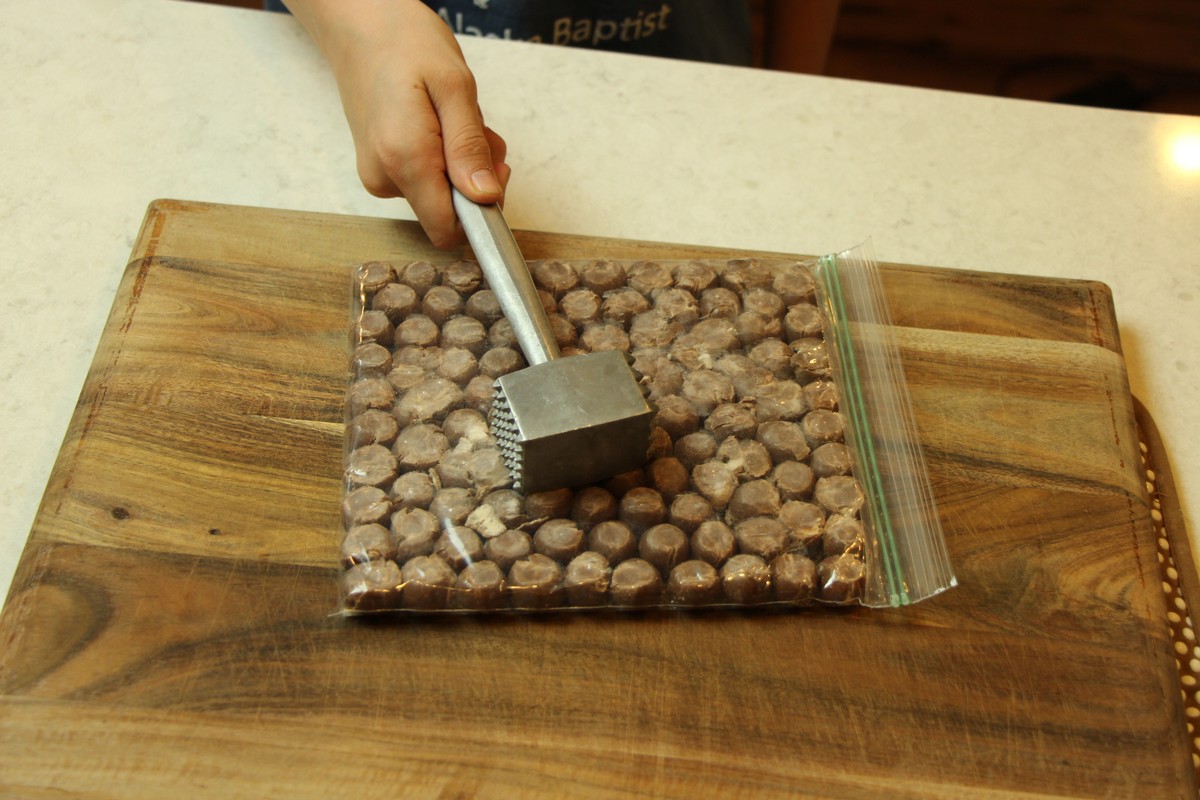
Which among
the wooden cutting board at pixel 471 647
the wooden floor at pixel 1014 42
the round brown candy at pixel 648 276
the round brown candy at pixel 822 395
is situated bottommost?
the wooden cutting board at pixel 471 647

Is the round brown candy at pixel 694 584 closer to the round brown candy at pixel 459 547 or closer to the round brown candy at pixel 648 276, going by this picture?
the round brown candy at pixel 459 547

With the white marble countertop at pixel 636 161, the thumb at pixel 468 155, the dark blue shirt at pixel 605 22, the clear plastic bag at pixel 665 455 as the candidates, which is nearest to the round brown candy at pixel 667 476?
the clear plastic bag at pixel 665 455

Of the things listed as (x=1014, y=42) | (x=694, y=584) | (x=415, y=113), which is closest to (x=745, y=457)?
(x=694, y=584)

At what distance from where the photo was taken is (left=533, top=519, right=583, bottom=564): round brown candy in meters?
0.88

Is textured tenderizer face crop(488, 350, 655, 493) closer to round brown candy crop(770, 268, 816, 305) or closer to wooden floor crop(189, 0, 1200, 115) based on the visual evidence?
round brown candy crop(770, 268, 816, 305)

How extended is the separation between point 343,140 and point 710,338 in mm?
591

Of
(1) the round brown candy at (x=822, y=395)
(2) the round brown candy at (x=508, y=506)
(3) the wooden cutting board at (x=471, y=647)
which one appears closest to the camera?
(3) the wooden cutting board at (x=471, y=647)

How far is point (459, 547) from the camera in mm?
876

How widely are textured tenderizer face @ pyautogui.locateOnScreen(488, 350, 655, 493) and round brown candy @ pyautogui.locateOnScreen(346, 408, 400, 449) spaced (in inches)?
4.0

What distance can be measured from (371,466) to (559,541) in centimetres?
18

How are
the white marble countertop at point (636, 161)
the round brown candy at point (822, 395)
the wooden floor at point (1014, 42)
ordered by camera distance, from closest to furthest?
the round brown candy at point (822, 395), the white marble countertop at point (636, 161), the wooden floor at point (1014, 42)

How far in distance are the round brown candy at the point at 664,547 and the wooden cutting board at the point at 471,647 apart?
0.05m

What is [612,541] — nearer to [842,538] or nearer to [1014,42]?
[842,538]

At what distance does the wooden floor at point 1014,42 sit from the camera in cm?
265
